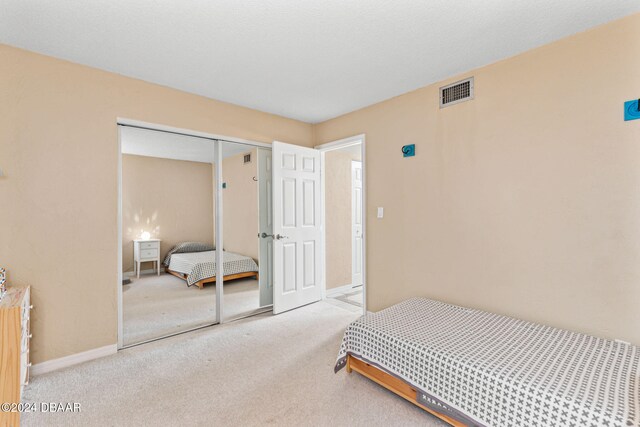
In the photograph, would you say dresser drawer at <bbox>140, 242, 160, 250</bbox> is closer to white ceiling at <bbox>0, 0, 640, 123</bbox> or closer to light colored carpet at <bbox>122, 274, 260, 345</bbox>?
light colored carpet at <bbox>122, 274, 260, 345</bbox>

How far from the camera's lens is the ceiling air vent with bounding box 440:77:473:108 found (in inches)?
99.9

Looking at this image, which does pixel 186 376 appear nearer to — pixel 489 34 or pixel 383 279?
pixel 383 279

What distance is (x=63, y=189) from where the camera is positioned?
91.6 inches

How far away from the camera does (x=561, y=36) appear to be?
6.68 feet

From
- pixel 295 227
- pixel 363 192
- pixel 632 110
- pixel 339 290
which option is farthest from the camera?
pixel 339 290

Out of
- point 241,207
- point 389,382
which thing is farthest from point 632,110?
point 241,207

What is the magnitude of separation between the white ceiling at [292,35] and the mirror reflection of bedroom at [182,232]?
3.38 ft

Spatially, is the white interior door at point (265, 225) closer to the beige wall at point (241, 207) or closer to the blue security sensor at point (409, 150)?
the beige wall at point (241, 207)

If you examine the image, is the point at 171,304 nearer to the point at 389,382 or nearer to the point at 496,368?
the point at 389,382

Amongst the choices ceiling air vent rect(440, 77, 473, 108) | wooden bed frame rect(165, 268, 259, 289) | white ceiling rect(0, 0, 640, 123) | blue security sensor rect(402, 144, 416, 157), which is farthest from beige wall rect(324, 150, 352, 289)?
ceiling air vent rect(440, 77, 473, 108)

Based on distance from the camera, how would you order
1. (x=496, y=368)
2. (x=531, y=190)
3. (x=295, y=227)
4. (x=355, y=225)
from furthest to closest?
(x=355, y=225) → (x=295, y=227) → (x=531, y=190) → (x=496, y=368)

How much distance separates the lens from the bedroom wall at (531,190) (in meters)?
1.87

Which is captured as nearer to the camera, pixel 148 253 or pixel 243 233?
pixel 148 253

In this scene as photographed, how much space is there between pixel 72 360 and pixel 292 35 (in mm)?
3039
